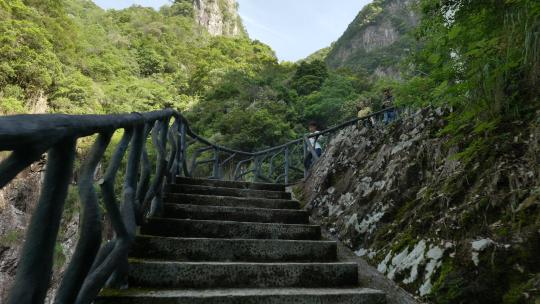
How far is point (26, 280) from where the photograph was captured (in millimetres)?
858

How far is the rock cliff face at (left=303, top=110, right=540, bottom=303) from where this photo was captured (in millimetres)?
1863

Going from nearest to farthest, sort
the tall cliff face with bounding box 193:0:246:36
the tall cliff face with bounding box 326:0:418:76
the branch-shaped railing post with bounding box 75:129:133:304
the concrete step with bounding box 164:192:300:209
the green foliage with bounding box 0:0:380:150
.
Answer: the branch-shaped railing post with bounding box 75:129:133:304, the concrete step with bounding box 164:192:300:209, the green foliage with bounding box 0:0:380:150, the tall cliff face with bounding box 326:0:418:76, the tall cliff face with bounding box 193:0:246:36

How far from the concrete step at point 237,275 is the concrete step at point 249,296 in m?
0.11

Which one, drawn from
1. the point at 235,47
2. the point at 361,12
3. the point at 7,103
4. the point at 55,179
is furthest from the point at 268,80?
the point at 361,12

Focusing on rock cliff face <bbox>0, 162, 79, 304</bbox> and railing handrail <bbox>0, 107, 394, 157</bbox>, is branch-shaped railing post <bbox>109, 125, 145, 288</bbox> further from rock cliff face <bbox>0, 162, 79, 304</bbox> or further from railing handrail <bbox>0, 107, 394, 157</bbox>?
rock cliff face <bbox>0, 162, 79, 304</bbox>

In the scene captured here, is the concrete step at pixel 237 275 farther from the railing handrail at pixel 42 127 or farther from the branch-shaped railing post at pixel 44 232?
the branch-shaped railing post at pixel 44 232

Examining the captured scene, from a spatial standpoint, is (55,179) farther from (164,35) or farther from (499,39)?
(164,35)

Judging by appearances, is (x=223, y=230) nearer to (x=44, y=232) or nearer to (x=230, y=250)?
(x=230, y=250)

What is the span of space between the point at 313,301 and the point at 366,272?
2.44 ft

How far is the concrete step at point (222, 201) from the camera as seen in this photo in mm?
3537

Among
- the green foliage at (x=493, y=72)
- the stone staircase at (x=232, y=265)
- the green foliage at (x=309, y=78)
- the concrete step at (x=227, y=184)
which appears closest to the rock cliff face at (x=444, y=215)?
the green foliage at (x=493, y=72)

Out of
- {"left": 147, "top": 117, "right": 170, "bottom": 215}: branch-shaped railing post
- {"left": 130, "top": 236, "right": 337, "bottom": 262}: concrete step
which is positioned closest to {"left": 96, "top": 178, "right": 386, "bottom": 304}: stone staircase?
{"left": 130, "top": 236, "right": 337, "bottom": 262}: concrete step

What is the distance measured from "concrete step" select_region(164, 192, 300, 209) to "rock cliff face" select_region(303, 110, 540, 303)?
594 millimetres

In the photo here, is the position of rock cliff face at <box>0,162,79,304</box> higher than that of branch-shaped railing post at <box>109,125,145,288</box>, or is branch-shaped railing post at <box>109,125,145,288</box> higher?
branch-shaped railing post at <box>109,125,145,288</box>
